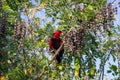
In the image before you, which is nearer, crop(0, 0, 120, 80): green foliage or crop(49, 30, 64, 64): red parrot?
crop(0, 0, 120, 80): green foliage

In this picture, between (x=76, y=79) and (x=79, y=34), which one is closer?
(x=79, y=34)

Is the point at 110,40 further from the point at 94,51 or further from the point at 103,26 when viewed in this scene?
the point at 103,26

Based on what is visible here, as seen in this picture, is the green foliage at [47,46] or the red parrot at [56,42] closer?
the green foliage at [47,46]

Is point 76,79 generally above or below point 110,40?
below

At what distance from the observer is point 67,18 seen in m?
6.36

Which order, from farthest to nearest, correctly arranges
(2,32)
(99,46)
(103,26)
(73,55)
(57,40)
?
(57,40), (99,46), (73,55), (2,32), (103,26)

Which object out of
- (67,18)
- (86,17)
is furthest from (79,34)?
(67,18)

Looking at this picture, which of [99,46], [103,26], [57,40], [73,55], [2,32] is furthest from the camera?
[57,40]

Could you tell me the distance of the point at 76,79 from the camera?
22.2ft

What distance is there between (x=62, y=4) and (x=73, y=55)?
127 cm

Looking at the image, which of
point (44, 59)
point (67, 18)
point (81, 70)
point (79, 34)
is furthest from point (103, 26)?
point (44, 59)

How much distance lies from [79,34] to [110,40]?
4.63 ft

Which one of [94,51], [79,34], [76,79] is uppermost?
[79,34]

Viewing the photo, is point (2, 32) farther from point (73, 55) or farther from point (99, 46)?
point (99, 46)
